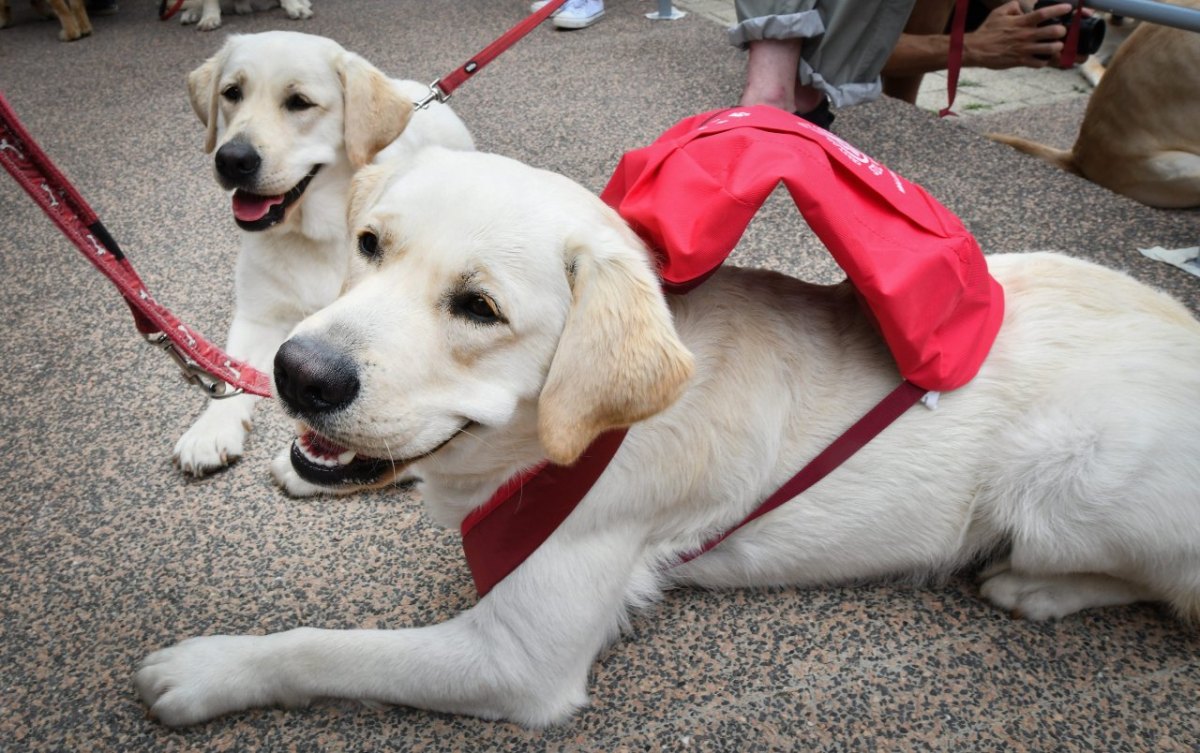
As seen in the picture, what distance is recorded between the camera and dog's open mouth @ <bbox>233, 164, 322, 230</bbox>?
280cm

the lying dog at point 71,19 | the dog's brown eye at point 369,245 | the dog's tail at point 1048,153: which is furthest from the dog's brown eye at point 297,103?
the lying dog at point 71,19

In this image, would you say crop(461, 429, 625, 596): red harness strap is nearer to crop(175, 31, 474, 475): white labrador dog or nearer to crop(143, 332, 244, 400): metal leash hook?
crop(143, 332, 244, 400): metal leash hook

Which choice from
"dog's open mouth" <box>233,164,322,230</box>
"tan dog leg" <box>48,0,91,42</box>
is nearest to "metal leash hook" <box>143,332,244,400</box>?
"dog's open mouth" <box>233,164,322,230</box>

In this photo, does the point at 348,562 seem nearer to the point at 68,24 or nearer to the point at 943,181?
the point at 943,181

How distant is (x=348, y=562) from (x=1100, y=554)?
185 cm

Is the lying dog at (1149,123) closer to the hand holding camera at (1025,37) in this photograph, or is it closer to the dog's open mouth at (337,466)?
the hand holding camera at (1025,37)

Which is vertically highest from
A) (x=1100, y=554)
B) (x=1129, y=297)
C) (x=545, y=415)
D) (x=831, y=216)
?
(x=831, y=216)

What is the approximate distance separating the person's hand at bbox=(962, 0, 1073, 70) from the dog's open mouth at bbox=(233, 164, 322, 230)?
3399 millimetres

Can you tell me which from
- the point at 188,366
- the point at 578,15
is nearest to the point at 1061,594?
the point at 188,366

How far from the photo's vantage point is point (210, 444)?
243 centimetres

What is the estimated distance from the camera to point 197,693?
1.67m

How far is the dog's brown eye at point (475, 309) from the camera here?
146 centimetres

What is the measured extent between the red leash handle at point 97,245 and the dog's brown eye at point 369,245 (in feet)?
1.20

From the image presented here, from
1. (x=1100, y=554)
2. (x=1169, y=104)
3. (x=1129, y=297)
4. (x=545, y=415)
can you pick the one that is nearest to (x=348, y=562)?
(x=545, y=415)
